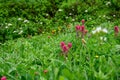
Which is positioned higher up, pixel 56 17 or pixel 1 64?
pixel 1 64

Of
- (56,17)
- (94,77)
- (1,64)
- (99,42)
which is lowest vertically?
(56,17)

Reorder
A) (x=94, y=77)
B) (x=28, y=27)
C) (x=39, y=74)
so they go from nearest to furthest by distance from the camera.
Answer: (x=94, y=77) < (x=39, y=74) < (x=28, y=27)

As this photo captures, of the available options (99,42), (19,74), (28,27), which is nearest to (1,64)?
(19,74)

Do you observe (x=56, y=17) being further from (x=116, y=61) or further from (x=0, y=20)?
(x=116, y=61)

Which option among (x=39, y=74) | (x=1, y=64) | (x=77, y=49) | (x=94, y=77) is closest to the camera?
(x=94, y=77)

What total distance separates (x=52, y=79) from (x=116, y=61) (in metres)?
0.72

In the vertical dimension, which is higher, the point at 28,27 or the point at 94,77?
the point at 94,77

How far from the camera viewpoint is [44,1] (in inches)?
529

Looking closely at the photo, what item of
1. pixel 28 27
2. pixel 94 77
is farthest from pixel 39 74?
pixel 28 27

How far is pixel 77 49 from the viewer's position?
492cm

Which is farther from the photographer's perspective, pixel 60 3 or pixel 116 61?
pixel 60 3

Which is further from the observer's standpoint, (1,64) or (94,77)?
(1,64)

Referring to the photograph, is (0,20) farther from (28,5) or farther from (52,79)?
(52,79)

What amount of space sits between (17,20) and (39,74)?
930 cm
